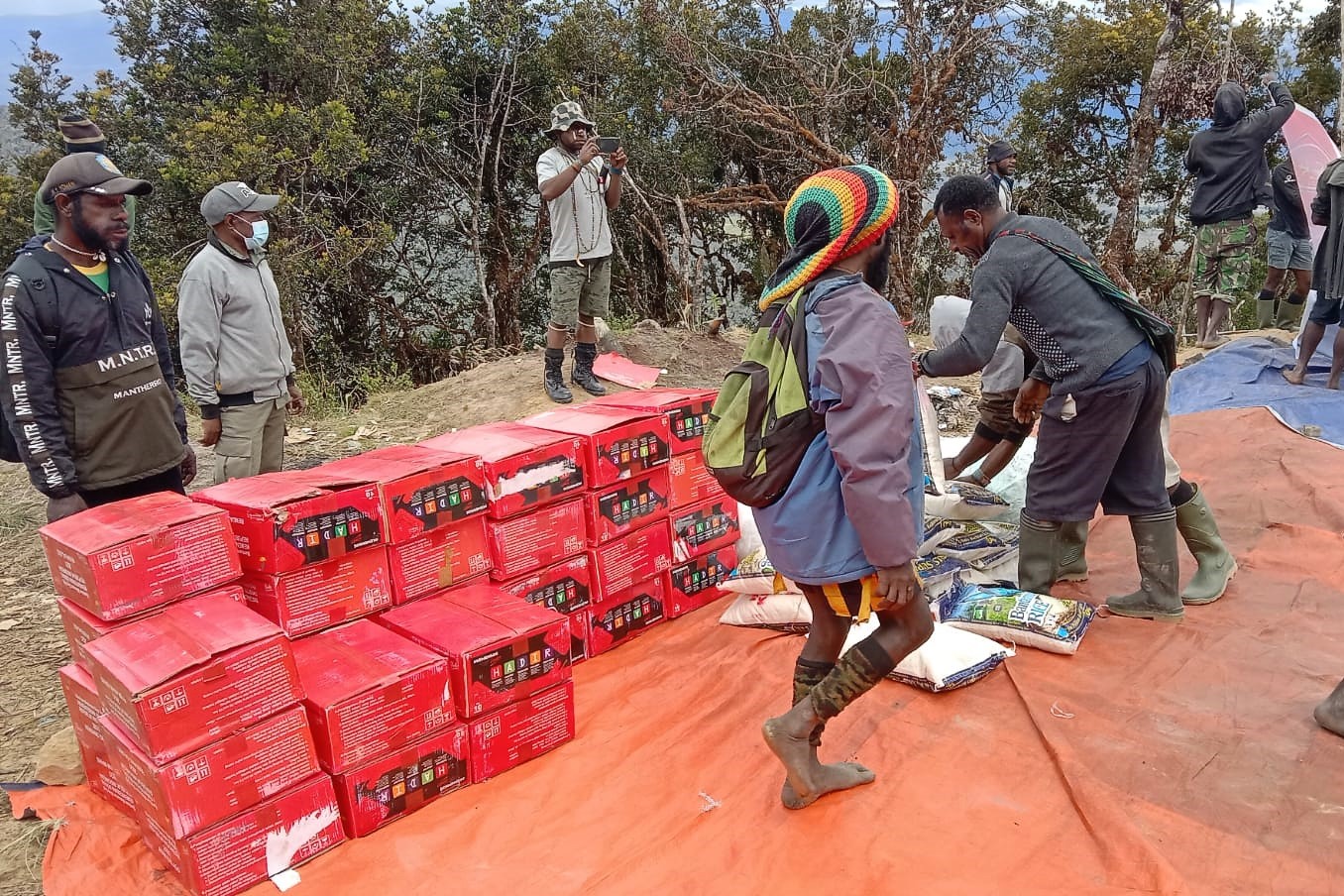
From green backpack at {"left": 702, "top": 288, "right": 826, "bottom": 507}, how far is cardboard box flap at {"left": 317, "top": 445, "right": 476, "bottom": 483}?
1224 millimetres

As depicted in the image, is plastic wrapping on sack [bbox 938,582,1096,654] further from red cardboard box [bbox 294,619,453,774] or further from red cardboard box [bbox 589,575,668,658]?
red cardboard box [bbox 294,619,453,774]

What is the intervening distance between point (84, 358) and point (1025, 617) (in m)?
3.39

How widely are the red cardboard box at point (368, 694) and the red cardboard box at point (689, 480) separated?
4.52 feet

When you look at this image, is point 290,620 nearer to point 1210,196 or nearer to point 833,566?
point 833,566

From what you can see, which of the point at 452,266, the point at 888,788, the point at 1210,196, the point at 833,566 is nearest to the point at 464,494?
the point at 833,566

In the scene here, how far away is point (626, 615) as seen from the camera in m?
3.71

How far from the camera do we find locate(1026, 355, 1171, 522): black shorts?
10.5 ft

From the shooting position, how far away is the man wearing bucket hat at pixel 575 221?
5727 millimetres

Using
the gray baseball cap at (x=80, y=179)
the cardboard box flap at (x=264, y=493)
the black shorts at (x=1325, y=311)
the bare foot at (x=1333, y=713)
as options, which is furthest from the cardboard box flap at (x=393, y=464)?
the black shorts at (x=1325, y=311)

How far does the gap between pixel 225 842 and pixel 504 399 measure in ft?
15.4

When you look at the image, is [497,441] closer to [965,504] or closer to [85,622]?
[85,622]

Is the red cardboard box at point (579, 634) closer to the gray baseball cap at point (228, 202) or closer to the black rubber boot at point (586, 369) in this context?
the gray baseball cap at point (228, 202)

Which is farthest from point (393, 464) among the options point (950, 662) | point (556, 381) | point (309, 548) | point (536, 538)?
point (556, 381)

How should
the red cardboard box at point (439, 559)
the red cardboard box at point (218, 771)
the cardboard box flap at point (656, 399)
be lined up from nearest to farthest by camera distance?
the red cardboard box at point (218, 771), the red cardboard box at point (439, 559), the cardboard box flap at point (656, 399)
